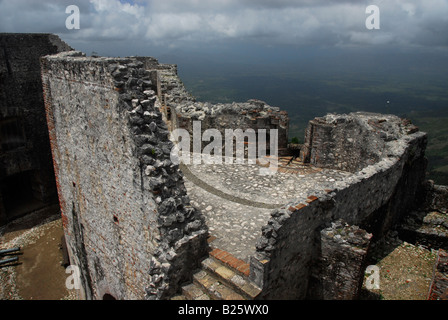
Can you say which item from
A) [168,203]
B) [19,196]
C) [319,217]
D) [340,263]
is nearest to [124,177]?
[168,203]

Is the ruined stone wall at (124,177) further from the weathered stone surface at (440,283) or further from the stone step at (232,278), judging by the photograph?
the weathered stone surface at (440,283)

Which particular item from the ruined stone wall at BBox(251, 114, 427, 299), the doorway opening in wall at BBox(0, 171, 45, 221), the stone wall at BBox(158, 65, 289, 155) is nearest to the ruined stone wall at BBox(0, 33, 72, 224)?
the doorway opening in wall at BBox(0, 171, 45, 221)

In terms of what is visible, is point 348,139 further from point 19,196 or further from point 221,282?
point 19,196

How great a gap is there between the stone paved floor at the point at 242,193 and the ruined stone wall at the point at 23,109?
10.2 metres

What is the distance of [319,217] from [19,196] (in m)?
17.9

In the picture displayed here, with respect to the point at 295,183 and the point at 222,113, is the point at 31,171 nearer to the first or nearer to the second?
the point at 222,113

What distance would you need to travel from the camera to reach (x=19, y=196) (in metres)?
18.4

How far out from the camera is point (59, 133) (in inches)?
356

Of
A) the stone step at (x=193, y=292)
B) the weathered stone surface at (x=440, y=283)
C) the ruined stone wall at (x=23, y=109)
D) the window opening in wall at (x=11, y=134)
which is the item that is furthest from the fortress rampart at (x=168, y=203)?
the window opening in wall at (x=11, y=134)

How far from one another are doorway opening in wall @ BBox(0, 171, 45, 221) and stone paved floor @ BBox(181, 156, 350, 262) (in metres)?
11.1

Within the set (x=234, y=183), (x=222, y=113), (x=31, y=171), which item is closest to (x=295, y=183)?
(x=234, y=183)

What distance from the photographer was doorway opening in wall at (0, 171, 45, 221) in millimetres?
16984
